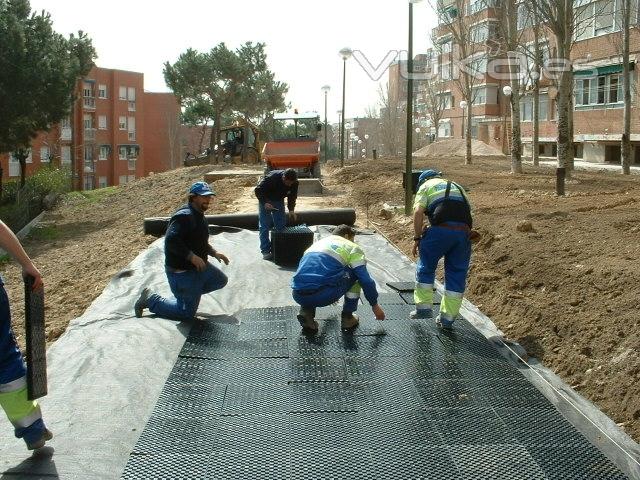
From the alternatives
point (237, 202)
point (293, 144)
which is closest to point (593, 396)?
point (237, 202)

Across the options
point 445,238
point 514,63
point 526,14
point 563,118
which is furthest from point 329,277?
point 526,14

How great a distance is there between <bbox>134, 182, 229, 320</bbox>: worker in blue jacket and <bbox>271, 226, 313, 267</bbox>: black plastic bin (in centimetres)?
284

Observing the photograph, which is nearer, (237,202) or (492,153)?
(237,202)

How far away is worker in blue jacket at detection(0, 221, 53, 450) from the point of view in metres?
4.06

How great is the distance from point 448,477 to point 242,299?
4.69 m

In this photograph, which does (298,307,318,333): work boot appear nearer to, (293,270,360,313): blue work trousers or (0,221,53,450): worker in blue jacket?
(293,270,360,313): blue work trousers

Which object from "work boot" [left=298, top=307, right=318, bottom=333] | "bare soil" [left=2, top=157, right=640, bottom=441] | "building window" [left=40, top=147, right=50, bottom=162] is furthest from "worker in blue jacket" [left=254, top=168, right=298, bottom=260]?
"building window" [left=40, top=147, right=50, bottom=162]

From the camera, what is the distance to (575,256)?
866 centimetres

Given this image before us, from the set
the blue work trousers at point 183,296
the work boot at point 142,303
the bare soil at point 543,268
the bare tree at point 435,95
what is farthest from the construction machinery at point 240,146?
the blue work trousers at point 183,296

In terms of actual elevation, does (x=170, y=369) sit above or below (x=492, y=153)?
below

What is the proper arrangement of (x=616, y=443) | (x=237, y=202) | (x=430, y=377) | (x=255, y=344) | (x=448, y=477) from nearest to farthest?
(x=448, y=477) → (x=616, y=443) → (x=430, y=377) → (x=255, y=344) → (x=237, y=202)

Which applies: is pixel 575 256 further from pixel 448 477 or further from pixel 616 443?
pixel 448 477

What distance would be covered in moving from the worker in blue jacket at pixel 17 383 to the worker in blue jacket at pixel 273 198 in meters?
6.23

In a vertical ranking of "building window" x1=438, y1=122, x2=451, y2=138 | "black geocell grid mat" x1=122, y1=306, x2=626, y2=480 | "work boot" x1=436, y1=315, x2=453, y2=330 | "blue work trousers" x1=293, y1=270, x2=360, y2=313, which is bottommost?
"black geocell grid mat" x1=122, y1=306, x2=626, y2=480
